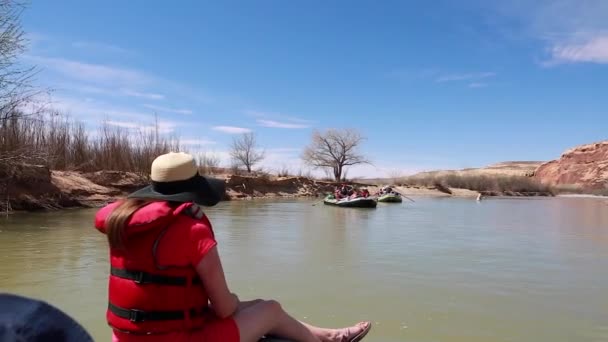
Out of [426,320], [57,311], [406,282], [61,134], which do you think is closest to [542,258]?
[406,282]

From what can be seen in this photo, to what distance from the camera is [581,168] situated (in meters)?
85.6

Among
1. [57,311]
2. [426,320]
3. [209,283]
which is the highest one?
[57,311]

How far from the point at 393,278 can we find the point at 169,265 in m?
5.85

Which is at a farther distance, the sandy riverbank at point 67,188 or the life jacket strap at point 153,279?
the sandy riverbank at point 67,188

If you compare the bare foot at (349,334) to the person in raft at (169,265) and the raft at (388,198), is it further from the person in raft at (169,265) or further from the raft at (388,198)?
the raft at (388,198)

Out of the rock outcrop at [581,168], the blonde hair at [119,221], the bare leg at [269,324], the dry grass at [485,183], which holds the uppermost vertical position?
the rock outcrop at [581,168]

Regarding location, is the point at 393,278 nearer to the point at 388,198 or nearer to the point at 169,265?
the point at 169,265

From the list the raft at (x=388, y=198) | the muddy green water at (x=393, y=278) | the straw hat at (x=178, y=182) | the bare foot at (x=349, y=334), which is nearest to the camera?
the straw hat at (x=178, y=182)

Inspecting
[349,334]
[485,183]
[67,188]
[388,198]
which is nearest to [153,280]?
[349,334]

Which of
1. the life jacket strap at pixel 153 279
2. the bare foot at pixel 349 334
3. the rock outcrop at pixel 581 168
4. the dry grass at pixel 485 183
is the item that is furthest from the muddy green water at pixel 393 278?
the rock outcrop at pixel 581 168

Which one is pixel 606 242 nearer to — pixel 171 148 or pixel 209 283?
pixel 209 283

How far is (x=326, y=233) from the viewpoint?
1428cm

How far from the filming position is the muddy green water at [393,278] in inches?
213

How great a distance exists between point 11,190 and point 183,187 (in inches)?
724
